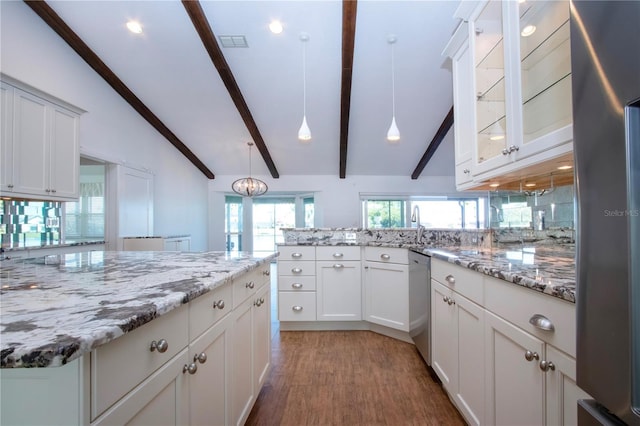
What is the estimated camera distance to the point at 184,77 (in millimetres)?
3986

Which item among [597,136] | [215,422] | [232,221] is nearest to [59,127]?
[215,422]

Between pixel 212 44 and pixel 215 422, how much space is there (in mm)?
3665

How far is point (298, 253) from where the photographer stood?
9.49 ft

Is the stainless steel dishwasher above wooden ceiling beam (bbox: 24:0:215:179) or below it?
below

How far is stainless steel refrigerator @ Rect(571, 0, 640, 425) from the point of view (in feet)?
1.37

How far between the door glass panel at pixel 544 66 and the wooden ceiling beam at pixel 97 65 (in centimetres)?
435

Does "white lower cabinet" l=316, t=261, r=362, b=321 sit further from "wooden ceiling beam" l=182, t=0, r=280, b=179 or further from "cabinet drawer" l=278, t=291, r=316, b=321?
"wooden ceiling beam" l=182, t=0, r=280, b=179

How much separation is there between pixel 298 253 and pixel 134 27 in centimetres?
318

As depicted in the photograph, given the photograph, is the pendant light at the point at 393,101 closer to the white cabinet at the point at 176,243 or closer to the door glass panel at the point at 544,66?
the door glass panel at the point at 544,66

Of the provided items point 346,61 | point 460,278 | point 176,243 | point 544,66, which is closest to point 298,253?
point 460,278

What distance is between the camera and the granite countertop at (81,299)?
45cm

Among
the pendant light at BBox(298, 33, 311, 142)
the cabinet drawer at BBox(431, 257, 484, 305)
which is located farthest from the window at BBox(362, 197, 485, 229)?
the cabinet drawer at BBox(431, 257, 484, 305)

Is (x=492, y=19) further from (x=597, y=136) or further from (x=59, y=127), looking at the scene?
(x=59, y=127)

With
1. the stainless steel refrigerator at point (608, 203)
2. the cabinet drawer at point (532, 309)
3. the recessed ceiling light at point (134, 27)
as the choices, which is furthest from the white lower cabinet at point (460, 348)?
the recessed ceiling light at point (134, 27)
